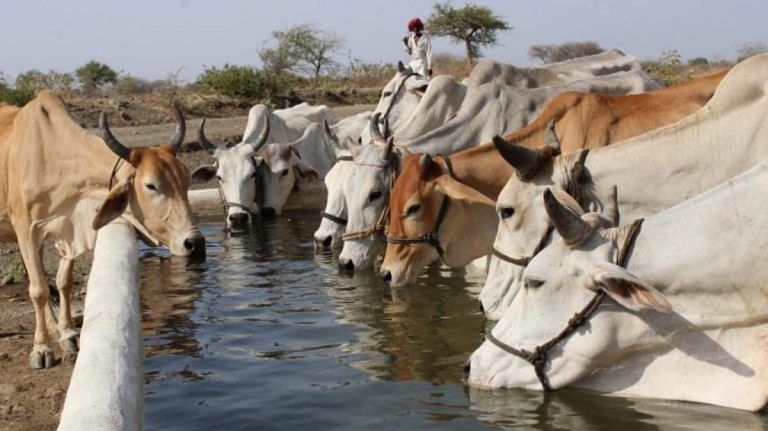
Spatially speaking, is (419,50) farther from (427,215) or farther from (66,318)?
(66,318)

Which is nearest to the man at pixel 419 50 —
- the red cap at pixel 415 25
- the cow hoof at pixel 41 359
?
the red cap at pixel 415 25

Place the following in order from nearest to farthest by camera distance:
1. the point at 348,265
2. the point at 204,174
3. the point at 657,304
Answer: the point at 657,304
the point at 348,265
the point at 204,174

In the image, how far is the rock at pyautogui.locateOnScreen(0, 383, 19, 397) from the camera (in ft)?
18.4

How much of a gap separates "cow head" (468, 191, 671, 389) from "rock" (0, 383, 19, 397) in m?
2.58

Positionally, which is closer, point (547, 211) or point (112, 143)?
point (547, 211)

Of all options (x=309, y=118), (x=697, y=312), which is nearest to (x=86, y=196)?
(x=697, y=312)

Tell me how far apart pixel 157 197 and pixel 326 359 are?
1.63m

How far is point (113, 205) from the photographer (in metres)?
6.85

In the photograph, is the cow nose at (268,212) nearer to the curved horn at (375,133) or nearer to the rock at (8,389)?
the curved horn at (375,133)

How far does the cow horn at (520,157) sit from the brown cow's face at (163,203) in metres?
2.33

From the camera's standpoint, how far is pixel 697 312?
4262 mm

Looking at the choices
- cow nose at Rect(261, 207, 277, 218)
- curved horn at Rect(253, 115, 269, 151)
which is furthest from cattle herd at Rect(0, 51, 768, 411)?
curved horn at Rect(253, 115, 269, 151)

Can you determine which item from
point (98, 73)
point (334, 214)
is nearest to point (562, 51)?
point (98, 73)

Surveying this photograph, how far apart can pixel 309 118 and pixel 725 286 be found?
428 inches
